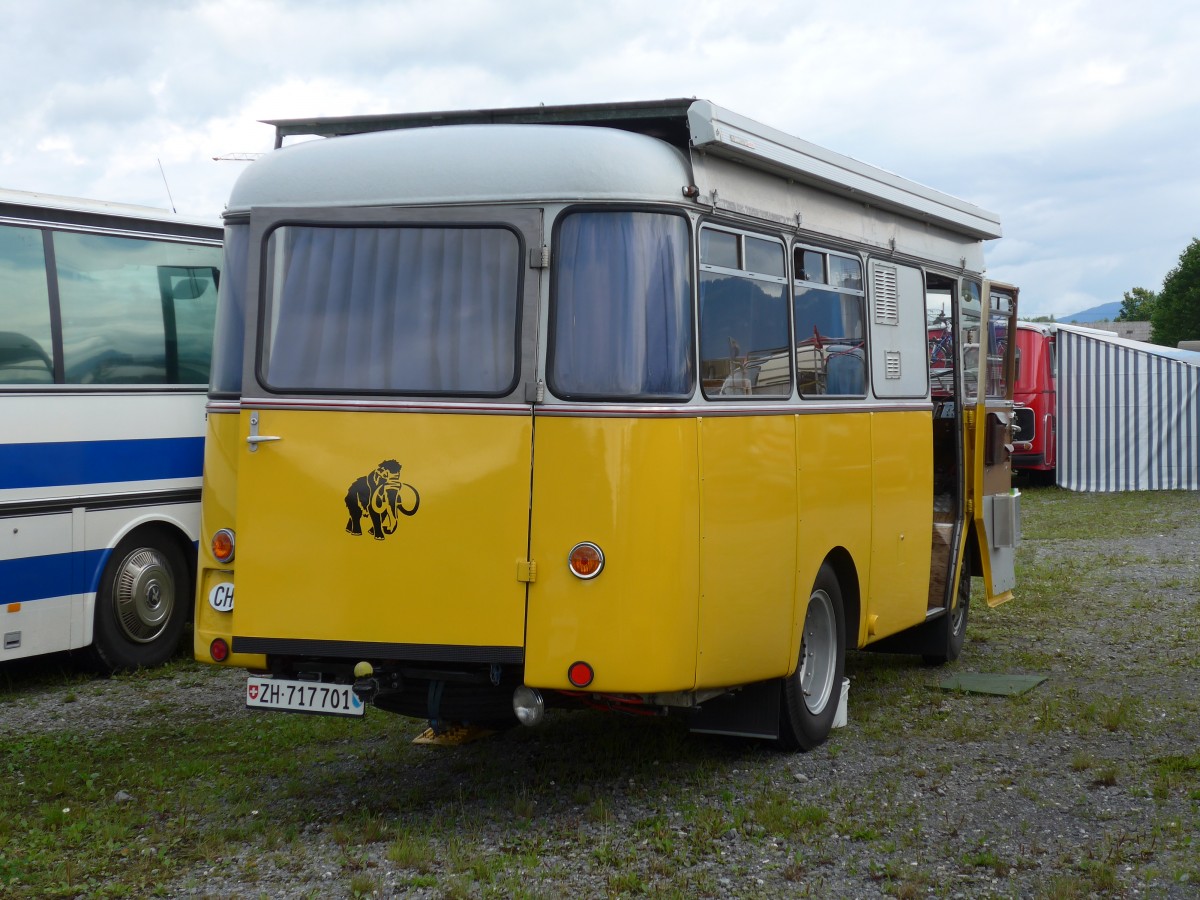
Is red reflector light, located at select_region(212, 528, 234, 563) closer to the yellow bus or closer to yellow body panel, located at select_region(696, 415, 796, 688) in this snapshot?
the yellow bus

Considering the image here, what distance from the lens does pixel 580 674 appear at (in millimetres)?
6230

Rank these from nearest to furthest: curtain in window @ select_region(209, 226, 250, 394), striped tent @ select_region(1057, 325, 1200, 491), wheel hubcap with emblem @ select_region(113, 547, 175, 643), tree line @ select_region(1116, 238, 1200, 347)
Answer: curtain in window @ select_region(209, 226, 250, 394) < wheel hubcap with emblem @ select_region(113, 547, 175, 643) < striped tent @ select_region(1057, 325, 1200, 491) < tree line @ select_region(1116, 238, 1200, 347)

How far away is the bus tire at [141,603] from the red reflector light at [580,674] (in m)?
5.14

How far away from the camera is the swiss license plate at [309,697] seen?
6539mm

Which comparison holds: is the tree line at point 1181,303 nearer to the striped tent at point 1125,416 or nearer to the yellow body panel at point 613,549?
the striped tent at point 1125,416

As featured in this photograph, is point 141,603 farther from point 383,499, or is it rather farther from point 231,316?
point 383,499

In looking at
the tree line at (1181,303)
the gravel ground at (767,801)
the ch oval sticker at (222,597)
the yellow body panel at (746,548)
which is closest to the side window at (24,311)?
the gravel ground at (767,801)

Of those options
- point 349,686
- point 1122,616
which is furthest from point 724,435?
point 1122,616

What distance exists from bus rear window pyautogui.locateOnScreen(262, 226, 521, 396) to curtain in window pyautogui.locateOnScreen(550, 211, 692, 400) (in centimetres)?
22

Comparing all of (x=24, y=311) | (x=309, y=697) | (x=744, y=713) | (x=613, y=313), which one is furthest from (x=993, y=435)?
(x=24, y=311)

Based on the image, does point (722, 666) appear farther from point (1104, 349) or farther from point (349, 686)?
point (1104, 349)

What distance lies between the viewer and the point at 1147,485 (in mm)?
27703

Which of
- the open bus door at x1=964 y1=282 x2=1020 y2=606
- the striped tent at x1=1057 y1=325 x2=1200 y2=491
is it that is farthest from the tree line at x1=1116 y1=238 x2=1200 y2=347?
the open bus door at x1=964 y1=282 x2=1020 y2=606

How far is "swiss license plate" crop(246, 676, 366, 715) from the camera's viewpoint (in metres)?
6.54
